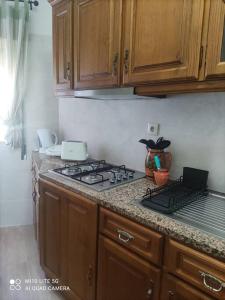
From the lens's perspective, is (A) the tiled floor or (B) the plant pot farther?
(A) the tiled floor

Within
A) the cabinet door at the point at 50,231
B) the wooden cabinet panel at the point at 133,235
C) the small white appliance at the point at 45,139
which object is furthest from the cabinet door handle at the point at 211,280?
the small white appliance at the point at 45,139

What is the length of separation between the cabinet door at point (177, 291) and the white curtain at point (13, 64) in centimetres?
202

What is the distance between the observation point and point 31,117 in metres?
2.51

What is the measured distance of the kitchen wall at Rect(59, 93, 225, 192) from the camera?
1312 millimetres

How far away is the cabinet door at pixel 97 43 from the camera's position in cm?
133

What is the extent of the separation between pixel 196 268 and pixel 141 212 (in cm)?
30

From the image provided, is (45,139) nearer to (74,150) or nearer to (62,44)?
(74,150)

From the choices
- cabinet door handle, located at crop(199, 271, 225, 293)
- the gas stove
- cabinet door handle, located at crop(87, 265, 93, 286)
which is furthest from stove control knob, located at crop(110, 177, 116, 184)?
cabinet door handle, located at crop(199, 271, 225, 293)

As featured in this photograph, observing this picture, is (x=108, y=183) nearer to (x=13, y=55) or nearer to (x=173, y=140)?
(x=173, y=140)

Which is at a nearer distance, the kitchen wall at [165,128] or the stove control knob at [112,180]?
the kitchen wall at [165,128]

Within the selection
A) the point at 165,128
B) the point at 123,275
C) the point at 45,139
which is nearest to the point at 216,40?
the point at 165,128

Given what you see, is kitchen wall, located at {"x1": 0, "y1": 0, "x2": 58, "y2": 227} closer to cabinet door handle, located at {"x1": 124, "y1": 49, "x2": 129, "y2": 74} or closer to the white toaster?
the white toaster

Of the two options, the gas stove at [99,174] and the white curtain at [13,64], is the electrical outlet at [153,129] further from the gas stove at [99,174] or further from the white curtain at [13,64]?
the white curtain at [13,64]

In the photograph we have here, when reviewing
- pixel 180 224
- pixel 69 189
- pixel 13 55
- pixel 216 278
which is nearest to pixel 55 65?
pixel 13 55
